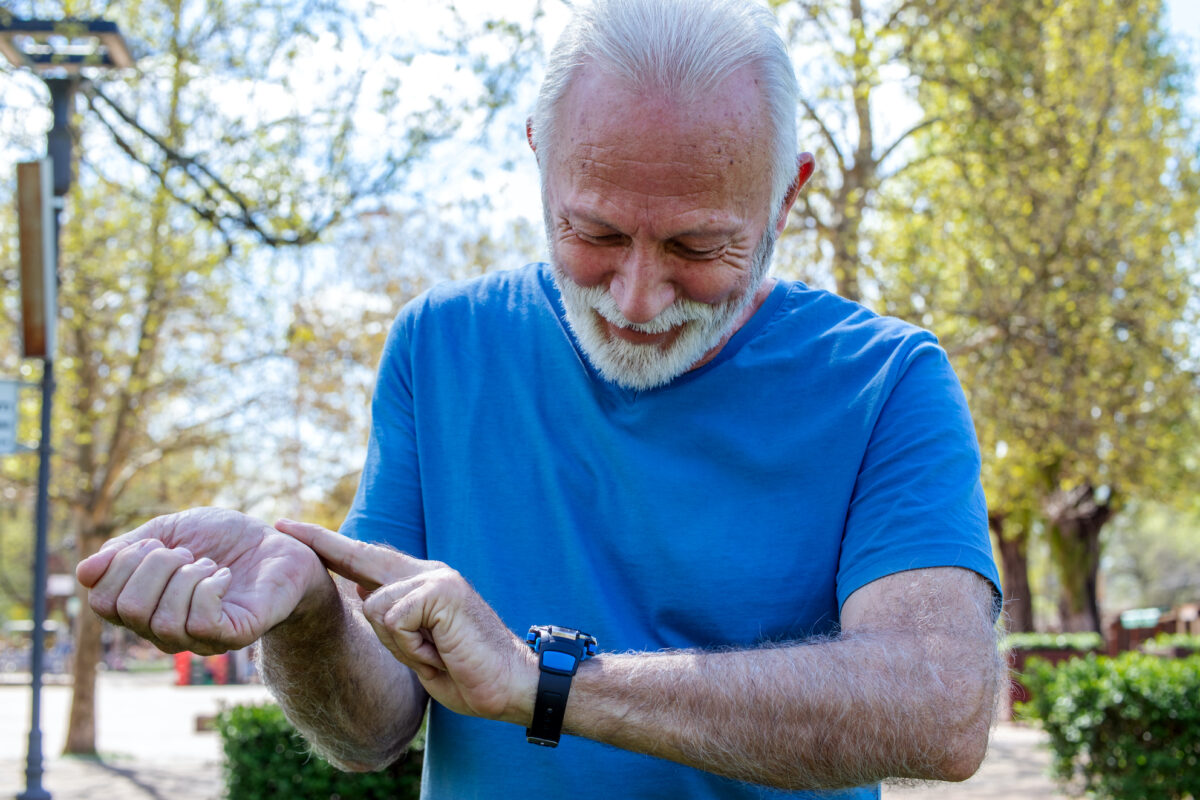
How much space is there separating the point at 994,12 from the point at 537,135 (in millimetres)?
9949

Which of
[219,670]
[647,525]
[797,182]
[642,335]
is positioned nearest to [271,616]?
[647,525]

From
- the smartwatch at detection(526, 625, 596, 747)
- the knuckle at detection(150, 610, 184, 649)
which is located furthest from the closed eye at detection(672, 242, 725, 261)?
the knuckle at detection(150, 610, 184, 649)

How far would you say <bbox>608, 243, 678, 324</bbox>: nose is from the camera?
1.71 meters

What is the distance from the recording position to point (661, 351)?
178 cm

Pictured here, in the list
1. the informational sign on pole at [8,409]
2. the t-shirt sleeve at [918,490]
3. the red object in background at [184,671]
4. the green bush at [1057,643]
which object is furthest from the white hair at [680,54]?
the red object in background at [184,671]

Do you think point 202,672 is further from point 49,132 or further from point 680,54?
point 680,54

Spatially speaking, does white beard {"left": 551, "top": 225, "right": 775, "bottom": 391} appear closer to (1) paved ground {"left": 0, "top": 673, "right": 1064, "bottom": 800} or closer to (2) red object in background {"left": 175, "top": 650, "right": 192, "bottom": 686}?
(1) paved ground {"left": 0, "top": 673, "right": 1064, "bottom": 800}

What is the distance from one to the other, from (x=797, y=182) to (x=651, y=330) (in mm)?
424

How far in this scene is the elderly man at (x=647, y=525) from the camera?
1.42 m

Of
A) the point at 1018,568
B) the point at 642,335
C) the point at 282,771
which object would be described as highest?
the point at 642,335

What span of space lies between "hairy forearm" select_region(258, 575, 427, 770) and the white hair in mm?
805

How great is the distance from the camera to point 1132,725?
9359 millimetres

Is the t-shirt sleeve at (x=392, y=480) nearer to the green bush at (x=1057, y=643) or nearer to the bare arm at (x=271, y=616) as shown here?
the bare arm at (x=271, y=616)

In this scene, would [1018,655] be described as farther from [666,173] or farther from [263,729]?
[666,173]
